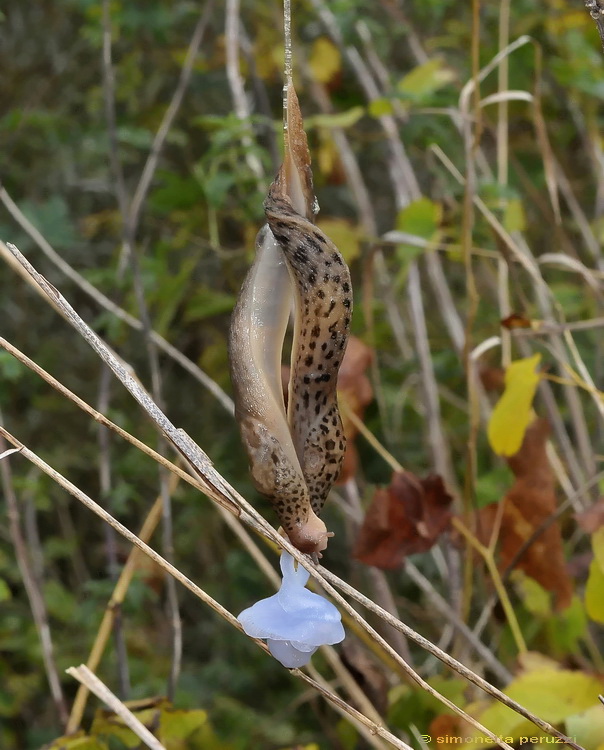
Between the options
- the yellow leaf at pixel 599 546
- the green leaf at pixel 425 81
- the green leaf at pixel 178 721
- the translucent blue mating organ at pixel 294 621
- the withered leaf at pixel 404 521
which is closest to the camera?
the translucent blue mating organ at pixel 294 621

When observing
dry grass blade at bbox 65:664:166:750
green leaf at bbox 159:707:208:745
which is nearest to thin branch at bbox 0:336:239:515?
dry grass blade at bbox 65:664:166:750

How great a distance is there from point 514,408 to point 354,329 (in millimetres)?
651

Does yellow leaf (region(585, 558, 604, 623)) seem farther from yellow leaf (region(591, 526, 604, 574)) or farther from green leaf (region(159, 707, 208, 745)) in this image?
green leaf (region(159, 707, 208, 745))

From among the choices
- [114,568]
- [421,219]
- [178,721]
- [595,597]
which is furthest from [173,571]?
[421,219]

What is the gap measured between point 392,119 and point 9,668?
4.31 ft

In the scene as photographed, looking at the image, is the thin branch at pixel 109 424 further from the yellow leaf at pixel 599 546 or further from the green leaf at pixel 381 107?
the green leaf at pixel 381 107

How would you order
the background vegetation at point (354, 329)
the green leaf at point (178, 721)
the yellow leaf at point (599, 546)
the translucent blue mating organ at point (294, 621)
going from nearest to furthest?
the translucent blue mating organ at point (294, 621)
the yellow leaf at point (599, 546)
the green leaf at point (178, 721)
the background vegetation at point (354, 329)

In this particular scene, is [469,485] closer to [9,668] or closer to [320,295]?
[320,295]

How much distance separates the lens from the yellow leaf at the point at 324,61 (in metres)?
1.86

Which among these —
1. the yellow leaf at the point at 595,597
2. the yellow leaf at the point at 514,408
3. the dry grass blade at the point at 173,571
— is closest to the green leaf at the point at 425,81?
the yellow leaf at the point at 514,408

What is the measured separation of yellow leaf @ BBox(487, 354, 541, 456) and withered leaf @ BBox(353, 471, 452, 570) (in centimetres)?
12

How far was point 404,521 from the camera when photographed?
121cm

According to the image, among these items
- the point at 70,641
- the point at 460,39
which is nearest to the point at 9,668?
the point at 70,641

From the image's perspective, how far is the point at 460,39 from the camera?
2076 millimetres
